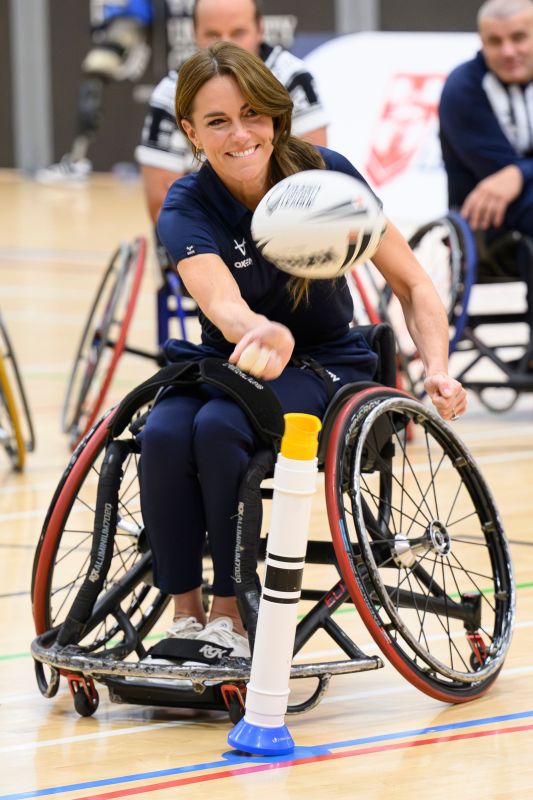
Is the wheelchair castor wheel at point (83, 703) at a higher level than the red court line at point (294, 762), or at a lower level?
lower

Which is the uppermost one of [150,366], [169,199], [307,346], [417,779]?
[169,199]

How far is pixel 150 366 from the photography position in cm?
808

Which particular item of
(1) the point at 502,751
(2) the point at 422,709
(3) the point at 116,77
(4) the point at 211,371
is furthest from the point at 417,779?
(3) the point at 116,77

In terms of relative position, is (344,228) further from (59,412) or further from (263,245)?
(59,412)

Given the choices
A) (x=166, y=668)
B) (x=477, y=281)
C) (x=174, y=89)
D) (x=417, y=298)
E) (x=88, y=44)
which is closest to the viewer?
(x=166, y=668)

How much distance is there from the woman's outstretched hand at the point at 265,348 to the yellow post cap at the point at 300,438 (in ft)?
0.60

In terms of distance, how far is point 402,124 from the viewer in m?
10.6

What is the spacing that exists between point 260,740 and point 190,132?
4.01 feet

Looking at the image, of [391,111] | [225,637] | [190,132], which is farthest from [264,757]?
[391,111]

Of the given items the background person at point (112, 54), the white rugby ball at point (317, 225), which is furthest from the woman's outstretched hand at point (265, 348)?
the background person at point (112, 54)

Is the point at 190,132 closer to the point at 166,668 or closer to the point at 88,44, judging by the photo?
the point at 166,668

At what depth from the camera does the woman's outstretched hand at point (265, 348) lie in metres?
2.83

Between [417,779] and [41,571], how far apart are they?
3.02 ft

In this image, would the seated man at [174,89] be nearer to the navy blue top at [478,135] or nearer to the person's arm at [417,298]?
the navy blue top at [478,135]
